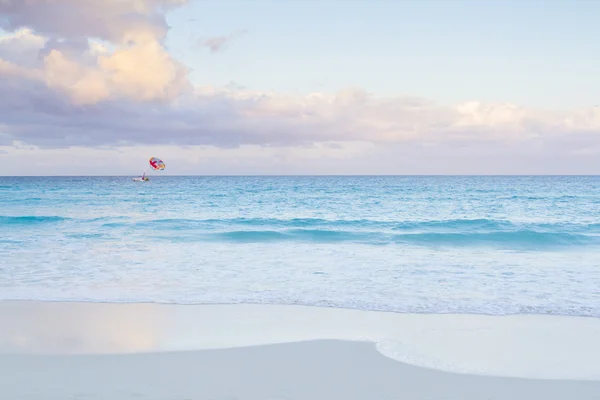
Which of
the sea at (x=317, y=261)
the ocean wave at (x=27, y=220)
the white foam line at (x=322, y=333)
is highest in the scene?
the white foam line at (x=322, y=333)

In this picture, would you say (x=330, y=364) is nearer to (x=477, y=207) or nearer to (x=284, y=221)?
(x=284, y=221)

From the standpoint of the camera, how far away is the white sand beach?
5230mm

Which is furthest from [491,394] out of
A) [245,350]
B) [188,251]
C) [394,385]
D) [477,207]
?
[477,207]

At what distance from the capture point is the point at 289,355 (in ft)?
20.2

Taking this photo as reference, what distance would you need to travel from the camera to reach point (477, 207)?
115 feet

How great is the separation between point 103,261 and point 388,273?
7.30 meters

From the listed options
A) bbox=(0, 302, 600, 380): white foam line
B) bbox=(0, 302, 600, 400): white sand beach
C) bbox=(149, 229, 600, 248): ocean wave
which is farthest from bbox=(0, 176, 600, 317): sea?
bbox=(0, 302, 600, 400): white sand beach

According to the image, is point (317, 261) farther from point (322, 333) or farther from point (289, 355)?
point (289, 355)

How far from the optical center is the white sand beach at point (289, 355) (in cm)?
523

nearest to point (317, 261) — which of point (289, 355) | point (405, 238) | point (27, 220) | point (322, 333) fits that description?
point (322, 333)

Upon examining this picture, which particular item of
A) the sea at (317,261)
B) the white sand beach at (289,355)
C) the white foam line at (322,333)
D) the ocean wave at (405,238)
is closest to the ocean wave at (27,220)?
the sea at (317,261)

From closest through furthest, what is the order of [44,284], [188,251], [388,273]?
[44,284], [388,273], [188,251]

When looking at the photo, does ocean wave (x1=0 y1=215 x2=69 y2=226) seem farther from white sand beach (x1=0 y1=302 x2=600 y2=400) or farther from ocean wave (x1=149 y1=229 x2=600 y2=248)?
white sand beach (x1=0 y1=302 x2=600 y2=400)

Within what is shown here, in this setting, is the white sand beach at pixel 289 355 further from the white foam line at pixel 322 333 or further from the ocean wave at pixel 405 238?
the ocean wave at pixel 405 238
